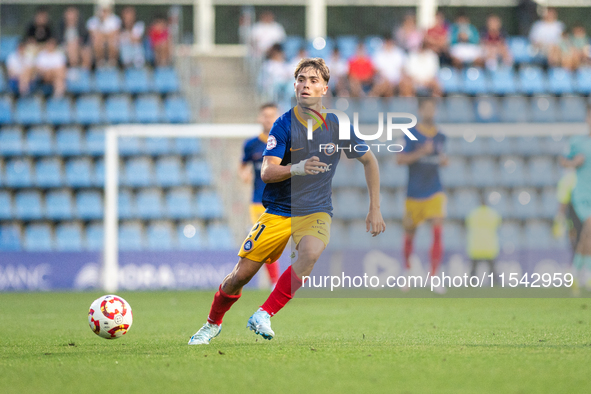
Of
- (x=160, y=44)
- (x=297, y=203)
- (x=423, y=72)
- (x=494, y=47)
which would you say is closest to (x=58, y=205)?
(x=160, y=44)

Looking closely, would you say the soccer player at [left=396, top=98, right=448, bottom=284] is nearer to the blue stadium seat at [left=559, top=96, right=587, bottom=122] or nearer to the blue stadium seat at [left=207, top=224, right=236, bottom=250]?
the blue stadium seat at [left=207, top=224, right=236, bottom=250]

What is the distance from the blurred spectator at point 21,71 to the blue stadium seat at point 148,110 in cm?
207

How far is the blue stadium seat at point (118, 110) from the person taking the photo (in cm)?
1476

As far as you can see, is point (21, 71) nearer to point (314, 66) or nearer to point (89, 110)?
point (89, 110)

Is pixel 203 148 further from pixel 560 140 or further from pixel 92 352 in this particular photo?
pixel 92 352

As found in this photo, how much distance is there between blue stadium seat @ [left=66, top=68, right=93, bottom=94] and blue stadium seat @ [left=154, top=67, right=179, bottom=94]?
1287 mm

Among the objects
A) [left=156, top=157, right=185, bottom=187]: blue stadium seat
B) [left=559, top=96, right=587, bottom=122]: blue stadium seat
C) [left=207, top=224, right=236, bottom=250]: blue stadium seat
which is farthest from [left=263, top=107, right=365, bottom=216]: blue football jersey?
[left=559, top=96, right=587, bottom=122]: blue stadium seat

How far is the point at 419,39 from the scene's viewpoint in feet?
54.7

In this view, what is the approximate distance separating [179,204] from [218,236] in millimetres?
873

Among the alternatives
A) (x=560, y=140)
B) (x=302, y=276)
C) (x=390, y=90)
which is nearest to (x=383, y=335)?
(x=302, y=276)

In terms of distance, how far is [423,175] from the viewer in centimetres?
1125

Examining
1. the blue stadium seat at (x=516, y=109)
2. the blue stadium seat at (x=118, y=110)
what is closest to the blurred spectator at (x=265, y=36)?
the blue stadium seat at (x=118, y=110)

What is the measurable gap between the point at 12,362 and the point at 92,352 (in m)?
0.58

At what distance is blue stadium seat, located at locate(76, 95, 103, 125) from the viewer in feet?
48.1
